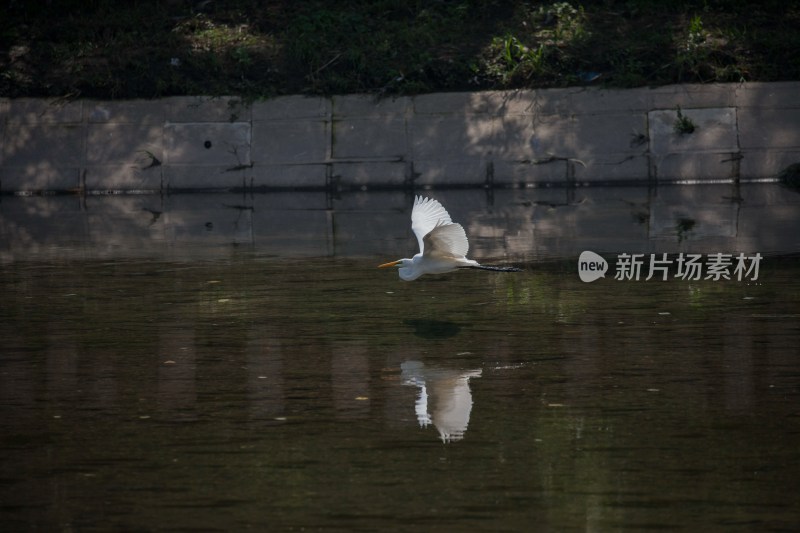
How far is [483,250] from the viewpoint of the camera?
14273mm

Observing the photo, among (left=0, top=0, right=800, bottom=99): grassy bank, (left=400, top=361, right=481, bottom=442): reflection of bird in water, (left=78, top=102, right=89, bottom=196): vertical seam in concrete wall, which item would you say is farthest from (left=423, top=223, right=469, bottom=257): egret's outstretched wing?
(left=78, top=102, right=89, bottom=196): vertical seam in concrete wall

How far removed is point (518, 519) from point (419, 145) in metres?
16.0

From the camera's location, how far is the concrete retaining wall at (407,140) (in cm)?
2091

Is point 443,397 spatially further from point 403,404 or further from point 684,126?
point 684,126

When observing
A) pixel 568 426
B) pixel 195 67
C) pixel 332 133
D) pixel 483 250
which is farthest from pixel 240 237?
pixel 568 426

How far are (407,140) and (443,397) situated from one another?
544 inches

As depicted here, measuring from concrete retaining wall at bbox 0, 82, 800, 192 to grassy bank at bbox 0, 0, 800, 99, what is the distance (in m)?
0.48

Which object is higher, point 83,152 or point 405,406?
point 83,152

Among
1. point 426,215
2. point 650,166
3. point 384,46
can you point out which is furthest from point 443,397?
point 384,46

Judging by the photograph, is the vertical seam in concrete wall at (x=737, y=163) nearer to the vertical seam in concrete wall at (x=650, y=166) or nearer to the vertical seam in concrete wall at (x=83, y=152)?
the vertical seam in concrete wall at (x=650, y=166)

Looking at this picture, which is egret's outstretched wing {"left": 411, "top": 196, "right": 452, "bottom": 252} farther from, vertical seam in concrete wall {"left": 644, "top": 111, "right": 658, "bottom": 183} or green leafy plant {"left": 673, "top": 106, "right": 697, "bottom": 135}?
green leafy plant {"left": 673, "top": 106, "right": 697, "bottom": 135}

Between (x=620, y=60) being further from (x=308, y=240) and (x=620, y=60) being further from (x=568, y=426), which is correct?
(x=568, y=426)

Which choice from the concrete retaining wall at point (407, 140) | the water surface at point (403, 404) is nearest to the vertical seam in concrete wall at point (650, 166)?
the concrete retaining wall at point (407, 140)

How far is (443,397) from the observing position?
7.91m
